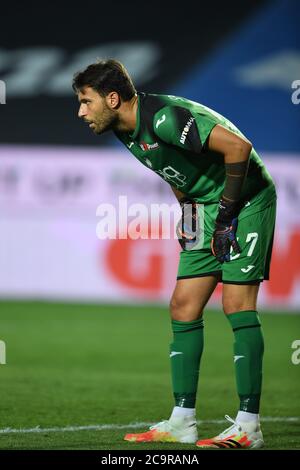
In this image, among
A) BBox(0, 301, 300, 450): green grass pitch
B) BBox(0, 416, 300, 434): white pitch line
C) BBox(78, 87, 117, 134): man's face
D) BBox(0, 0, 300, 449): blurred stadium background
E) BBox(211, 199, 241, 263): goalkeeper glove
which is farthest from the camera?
BBox(0, 0, 300, 449): blurred stadium background

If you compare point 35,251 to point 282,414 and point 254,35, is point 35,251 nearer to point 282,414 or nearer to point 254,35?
point 254,35

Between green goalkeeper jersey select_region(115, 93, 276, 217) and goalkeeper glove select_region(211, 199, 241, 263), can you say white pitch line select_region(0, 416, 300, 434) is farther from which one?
green goalkeeper jersey select_region(115, 93, 276, 217)

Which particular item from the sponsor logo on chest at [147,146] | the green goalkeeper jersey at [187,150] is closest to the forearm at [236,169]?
the green goalkeeper jersey at [187,150]

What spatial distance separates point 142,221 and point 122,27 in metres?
3.34

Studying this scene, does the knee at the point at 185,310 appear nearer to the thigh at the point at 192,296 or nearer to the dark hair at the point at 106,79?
the thigh at the point at 192,296

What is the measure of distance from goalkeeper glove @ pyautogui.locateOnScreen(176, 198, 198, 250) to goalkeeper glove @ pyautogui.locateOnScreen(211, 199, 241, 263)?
33 centimetres

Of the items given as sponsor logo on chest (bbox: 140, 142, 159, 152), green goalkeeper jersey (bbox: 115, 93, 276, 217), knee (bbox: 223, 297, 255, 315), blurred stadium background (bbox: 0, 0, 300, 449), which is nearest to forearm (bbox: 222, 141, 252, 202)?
green goalkeeper jersey (bbox: 115, 93, 276, 217)

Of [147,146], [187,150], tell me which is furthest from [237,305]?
[147,146]

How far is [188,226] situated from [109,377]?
300cm

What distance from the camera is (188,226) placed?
533 cm

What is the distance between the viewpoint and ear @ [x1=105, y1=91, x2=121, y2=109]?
5.04 metres

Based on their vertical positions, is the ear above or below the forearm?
above

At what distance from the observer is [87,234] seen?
14297mm
